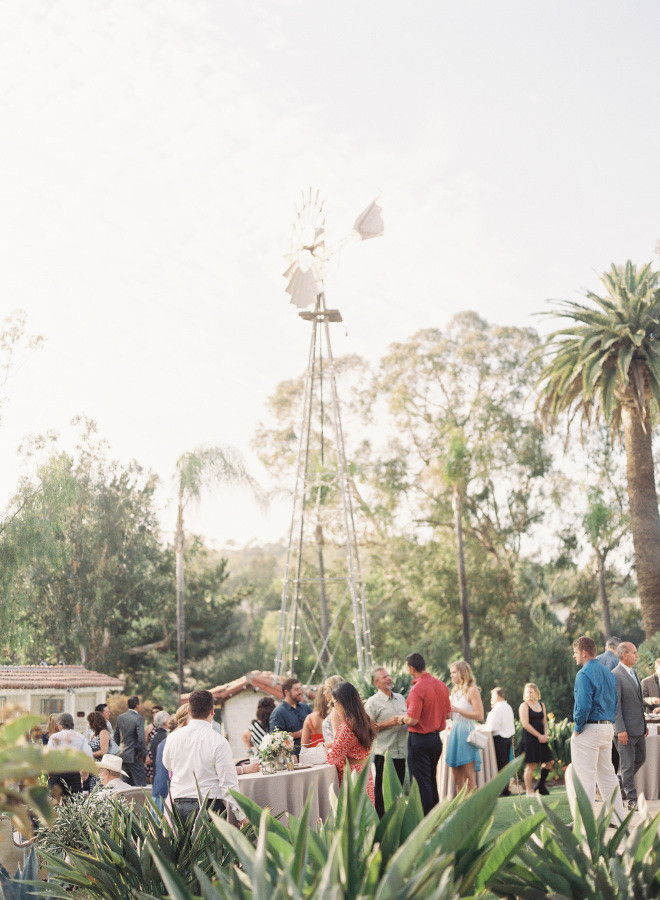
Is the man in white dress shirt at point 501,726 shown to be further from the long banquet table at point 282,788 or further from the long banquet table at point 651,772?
the long banquet table at point 282,788

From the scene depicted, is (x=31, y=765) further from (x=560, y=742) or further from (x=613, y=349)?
(x=613, y=349)

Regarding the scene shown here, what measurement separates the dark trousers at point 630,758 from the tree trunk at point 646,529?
545 inches

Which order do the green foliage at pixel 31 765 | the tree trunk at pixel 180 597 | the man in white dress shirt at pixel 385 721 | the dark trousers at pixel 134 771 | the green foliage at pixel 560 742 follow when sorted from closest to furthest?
the green foliage at pixel 31 765
the man in white dress shirt at pixel 385 721
the dark trousers at pixel 134 771
the green foliage at pixel 560 742
the tree trunk at pixel 180 597

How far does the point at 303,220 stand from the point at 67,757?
19.5m

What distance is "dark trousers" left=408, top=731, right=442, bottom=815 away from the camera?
9.41 metres

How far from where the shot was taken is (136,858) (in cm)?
549

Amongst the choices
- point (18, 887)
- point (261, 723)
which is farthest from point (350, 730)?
point (261, 723)

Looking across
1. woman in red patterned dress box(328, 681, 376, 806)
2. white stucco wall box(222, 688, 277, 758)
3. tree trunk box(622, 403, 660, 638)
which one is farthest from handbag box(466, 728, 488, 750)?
white stucco wall box(222, 688, 277, 758)

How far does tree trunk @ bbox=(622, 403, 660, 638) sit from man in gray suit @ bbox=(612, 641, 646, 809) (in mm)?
13881

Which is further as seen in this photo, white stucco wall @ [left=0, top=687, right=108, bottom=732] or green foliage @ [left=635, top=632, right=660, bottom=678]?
white stucco wall @ [left=0, top=687, right=108, bottom=732]

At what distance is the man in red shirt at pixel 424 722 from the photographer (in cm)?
930

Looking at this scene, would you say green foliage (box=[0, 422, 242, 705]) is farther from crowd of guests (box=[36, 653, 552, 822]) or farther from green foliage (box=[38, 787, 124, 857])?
green foliage (box=[38, 787, 124, 857])

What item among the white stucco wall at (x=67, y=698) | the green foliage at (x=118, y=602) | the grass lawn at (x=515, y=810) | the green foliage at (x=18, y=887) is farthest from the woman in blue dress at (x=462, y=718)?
the green foliage at (x=118, y=602)

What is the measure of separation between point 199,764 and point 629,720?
5.33 meters
